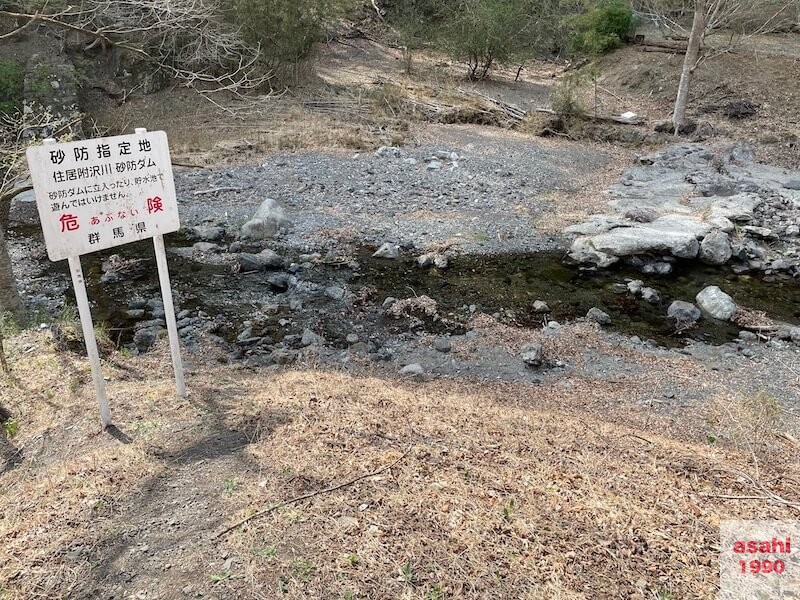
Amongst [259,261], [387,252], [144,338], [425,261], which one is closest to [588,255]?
[425,261]

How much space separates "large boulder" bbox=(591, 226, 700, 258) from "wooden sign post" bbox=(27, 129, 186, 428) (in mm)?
7383

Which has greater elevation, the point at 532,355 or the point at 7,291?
the point at 7,291

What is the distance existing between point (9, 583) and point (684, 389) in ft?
19.1

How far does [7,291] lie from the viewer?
620 cm

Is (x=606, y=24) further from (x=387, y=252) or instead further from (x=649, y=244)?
(x=387, y=252)

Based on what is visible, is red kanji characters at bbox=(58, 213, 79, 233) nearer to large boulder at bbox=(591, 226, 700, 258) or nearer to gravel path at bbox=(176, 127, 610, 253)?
gravel path at bbox=(176, 127, 610, 253)

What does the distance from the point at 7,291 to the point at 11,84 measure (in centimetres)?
1008

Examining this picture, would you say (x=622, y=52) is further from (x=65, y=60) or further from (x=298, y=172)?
(x=65, y=60)

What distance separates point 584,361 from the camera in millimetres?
6773

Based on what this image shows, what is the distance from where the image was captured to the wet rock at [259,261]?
9.11 meters

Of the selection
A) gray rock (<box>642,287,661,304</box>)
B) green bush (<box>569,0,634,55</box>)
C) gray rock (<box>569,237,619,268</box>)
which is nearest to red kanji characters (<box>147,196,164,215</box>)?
gray rock (<box>642,287,661,304</box>)

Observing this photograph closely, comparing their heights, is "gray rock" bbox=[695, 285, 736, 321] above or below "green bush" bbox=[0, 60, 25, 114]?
below

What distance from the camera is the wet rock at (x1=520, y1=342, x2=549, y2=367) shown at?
6664mm

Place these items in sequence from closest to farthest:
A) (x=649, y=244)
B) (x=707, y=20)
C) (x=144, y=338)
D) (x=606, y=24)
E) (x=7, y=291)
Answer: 1. (x=7, y=291)
2. (x=144, y=338)
3. (x=649, y=244)
4. (x=707, y=20)
5. (x=606, y=24)
